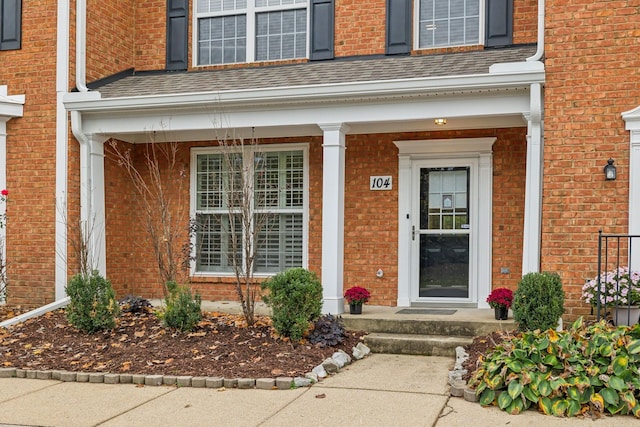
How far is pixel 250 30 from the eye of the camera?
10.1m

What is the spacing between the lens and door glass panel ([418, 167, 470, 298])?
29.8ft

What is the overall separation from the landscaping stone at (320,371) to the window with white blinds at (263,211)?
3508 millimetres

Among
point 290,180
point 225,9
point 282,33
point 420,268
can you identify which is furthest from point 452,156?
point 225,9

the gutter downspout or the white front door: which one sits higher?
the gutter downspout

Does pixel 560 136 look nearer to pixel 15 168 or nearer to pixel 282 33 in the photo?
pixel 282 33

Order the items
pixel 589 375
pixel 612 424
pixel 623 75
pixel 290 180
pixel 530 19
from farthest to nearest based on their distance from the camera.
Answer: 1. pixel 290 180
2. pixel 530 19
3. pixel 623 75
4. pixel 589 375
5. pixel 612 424

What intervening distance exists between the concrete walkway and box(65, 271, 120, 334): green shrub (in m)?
1.29

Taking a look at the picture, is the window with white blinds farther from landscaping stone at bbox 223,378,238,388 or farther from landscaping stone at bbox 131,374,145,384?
landscaping stone at bbox 223,378,238,388

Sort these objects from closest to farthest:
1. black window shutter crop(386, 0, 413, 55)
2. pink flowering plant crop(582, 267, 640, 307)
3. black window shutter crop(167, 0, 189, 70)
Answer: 1. pink flowering plant crop(582, 267, 640, 307)
2. black window shutter crop(386, 0, 413, 55)
3. black window shutter crop(167, 0, 189, 70)

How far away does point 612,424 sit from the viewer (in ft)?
15.8

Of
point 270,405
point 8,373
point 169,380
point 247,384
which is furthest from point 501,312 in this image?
point 8,373

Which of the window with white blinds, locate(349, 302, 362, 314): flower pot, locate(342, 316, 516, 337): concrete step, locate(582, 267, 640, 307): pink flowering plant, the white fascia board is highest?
the white fascia board

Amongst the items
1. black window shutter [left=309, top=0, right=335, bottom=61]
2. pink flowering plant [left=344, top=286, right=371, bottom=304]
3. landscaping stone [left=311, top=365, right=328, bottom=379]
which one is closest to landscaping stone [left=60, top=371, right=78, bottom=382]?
landscaping stone [left=311, top=365, right=328, bottom=379]

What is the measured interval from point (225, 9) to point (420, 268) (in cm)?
480
